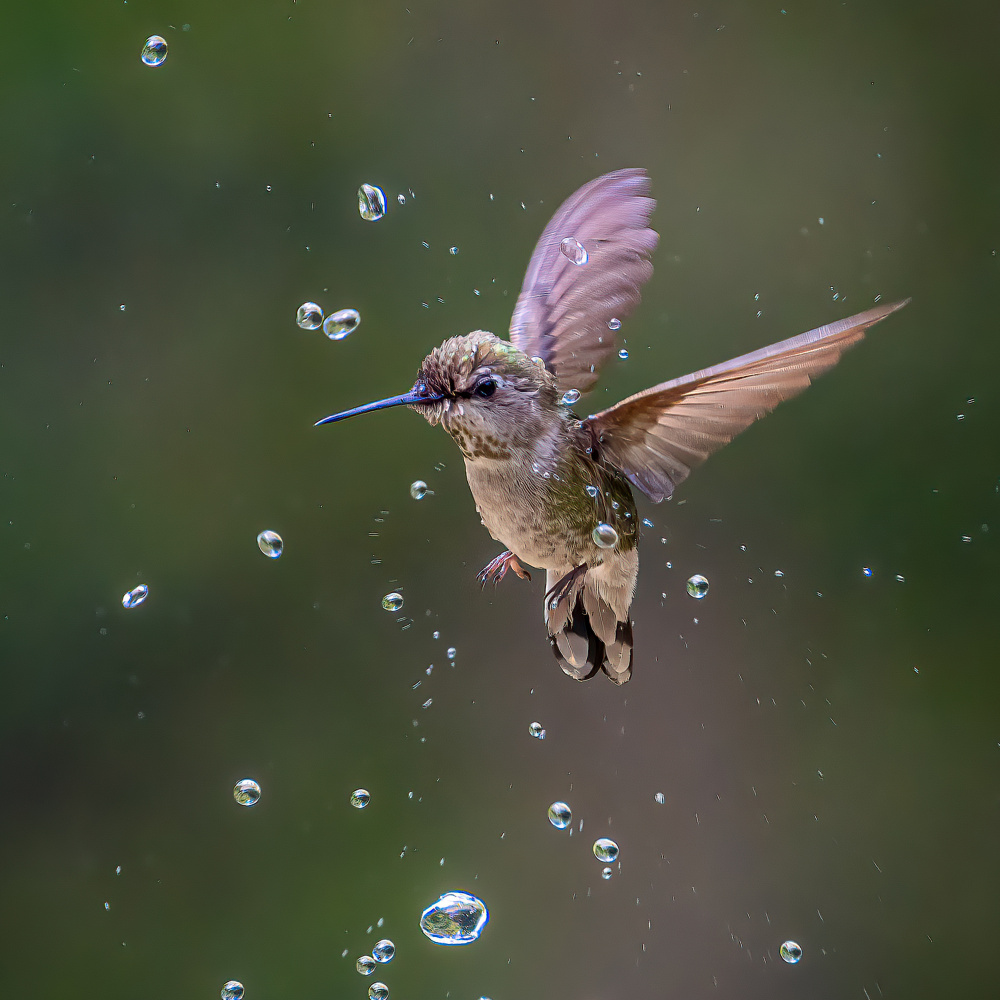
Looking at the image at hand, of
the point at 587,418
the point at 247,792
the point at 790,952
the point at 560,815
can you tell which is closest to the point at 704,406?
the point at 587,418

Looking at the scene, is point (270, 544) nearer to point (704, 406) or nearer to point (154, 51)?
point (154, 51)

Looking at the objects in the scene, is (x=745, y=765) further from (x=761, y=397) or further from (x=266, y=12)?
(x=266, y=12)

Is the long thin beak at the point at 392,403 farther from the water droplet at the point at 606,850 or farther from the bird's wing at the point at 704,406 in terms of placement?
the water droplet at the point at 606,850

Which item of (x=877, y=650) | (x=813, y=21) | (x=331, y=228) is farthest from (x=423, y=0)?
(x=877, y=650)

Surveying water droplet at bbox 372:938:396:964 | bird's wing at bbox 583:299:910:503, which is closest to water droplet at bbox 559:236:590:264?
bird's wing at bbox 583:299:910:503

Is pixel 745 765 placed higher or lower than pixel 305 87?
lower

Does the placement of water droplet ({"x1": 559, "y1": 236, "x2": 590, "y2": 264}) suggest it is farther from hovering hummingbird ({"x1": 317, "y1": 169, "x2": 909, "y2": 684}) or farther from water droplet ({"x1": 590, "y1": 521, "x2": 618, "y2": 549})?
water droplet ({"x1": 590, "y1": 521, "x2": 618, "y2": 549})

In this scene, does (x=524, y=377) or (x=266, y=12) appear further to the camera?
(x=266, y=12)
